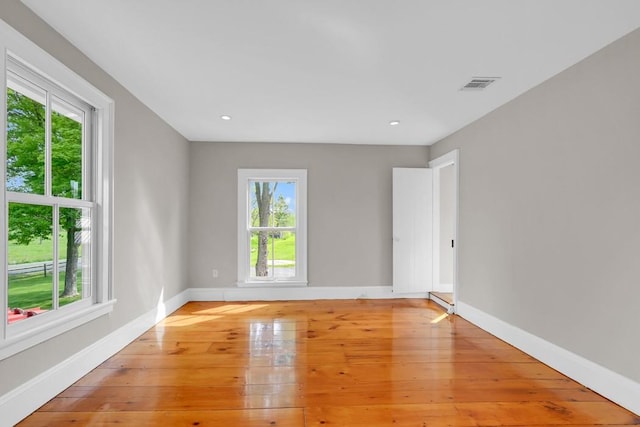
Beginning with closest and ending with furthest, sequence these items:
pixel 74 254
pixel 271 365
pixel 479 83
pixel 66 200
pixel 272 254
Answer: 1. pixel 66 200
2. pixel 74 254
3. pixel 271 365
4. pixel 479 83
5. pixel 272 254

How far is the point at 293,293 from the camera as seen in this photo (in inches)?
203

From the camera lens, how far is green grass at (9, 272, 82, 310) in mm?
2062

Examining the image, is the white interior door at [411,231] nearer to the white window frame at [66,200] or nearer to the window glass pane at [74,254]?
the white window frame at [66,200]

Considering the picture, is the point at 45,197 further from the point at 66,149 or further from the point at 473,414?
the point at 473,414

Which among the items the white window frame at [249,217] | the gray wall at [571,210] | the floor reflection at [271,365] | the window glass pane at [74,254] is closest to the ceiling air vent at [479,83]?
the gray wall at [571,210]

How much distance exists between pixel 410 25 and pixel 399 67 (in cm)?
57

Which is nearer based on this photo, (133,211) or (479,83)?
(479,83)

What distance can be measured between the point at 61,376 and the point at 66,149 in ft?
5.29

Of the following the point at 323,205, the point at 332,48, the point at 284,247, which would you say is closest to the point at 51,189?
the point at 332,48

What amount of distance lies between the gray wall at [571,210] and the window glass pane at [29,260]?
381 centimetres

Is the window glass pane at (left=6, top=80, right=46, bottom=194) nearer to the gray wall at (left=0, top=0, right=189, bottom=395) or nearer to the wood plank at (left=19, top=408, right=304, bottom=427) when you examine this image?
the gray wall at (left=0, top=0, right=189, bottom=395)

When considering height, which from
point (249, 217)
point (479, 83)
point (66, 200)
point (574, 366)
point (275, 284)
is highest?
point (479, 83)

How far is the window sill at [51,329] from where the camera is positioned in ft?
6.14

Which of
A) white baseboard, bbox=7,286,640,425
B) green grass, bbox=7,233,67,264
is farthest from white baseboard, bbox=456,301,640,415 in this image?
green grass, bbox=7,233,67,264
